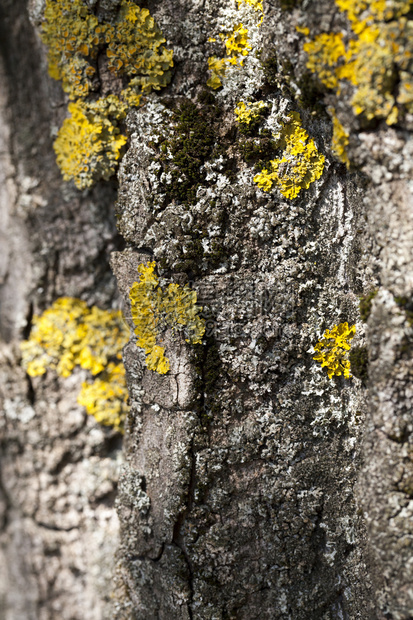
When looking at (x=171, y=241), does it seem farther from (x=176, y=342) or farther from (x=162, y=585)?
(x=162, y=585)

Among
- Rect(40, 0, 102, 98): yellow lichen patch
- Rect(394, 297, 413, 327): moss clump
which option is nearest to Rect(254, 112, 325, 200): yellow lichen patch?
Rect(394, 297, 413, 327): moss clump

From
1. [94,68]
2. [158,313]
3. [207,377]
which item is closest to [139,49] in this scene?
[94,68]

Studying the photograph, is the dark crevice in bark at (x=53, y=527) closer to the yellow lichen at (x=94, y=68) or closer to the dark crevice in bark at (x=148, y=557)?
the dark crevice in bark at (x=148, y=557)

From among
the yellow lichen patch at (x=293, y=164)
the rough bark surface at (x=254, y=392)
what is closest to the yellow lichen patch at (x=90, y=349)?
the rough bark surface at (x=254, y=392)

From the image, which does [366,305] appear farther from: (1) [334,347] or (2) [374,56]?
(2) [374,56]

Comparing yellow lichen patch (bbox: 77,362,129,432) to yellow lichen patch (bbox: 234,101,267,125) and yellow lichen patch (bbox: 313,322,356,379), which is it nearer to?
yellow lichen patch (bbox: 313,322,356,379)

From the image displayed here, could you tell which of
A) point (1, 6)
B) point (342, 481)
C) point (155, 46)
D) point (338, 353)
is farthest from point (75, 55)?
point (342, 481)
